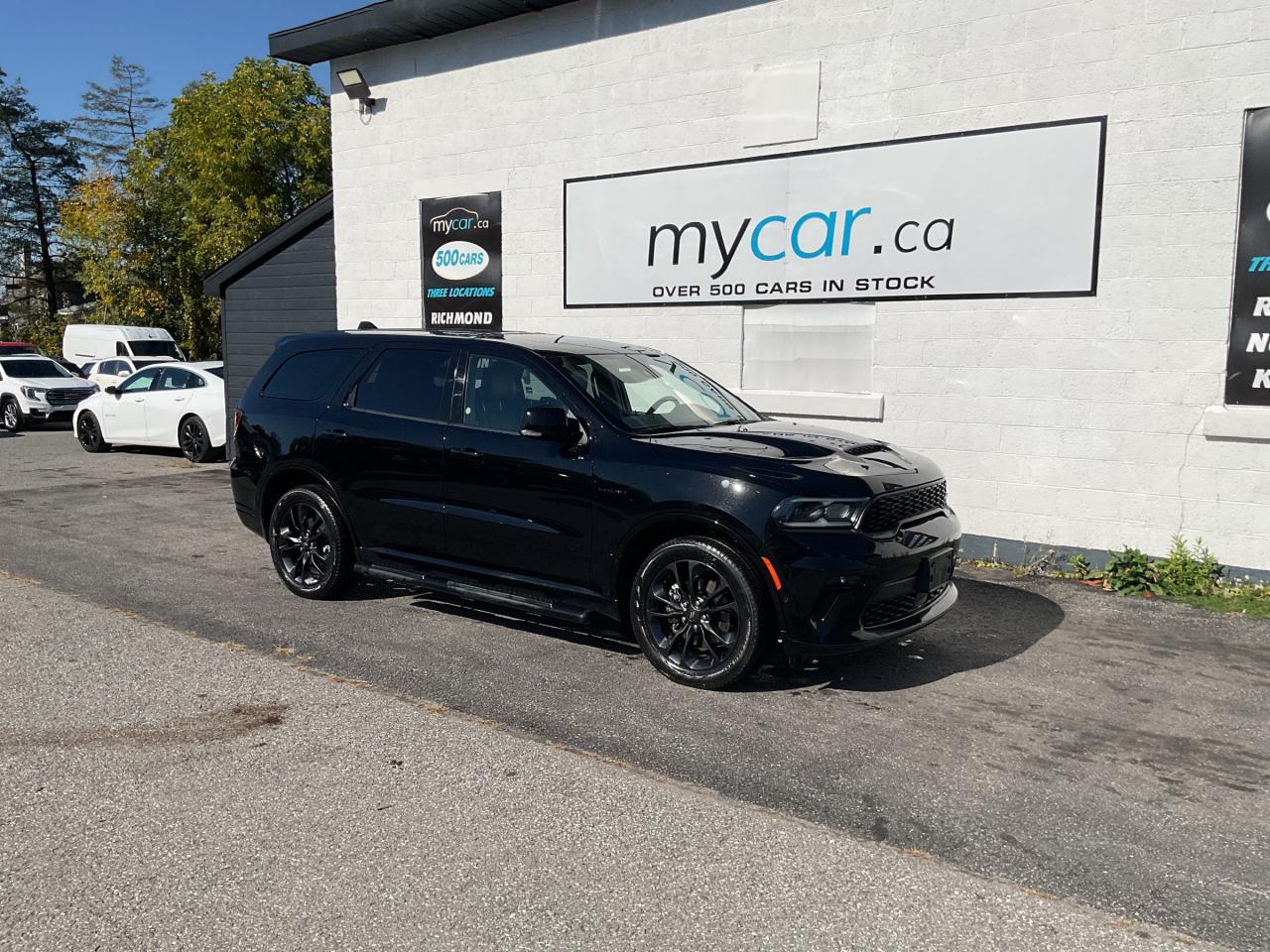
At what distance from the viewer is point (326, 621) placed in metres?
6.55

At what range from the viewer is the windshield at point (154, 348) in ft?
102

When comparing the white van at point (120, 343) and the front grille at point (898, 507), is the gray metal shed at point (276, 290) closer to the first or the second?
the front grille at point (898, 507)

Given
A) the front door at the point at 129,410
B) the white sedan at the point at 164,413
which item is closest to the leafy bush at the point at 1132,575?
the white sedan at the point at 164,413

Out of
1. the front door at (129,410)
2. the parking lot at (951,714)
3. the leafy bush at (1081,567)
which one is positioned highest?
the front door at (129,410)

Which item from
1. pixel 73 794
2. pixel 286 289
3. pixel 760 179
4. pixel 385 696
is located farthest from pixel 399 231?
pixel 73 794

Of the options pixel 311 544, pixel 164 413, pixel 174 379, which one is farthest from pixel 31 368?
pixel 311 544

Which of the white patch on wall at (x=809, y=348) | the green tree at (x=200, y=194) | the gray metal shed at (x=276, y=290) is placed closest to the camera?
the white patch on wall at (x=809, y=348)

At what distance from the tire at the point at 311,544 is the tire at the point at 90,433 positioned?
1114 centimetres

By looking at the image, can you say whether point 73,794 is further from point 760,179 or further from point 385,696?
point 760,179

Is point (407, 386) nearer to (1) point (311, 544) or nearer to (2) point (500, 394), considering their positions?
(2) point (500, 394)

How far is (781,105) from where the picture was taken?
366 inches

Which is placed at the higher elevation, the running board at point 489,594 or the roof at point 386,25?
the roof at point 386,25

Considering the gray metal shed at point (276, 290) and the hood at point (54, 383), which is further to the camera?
the hood at point (54, 383)

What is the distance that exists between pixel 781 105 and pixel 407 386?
477cm
